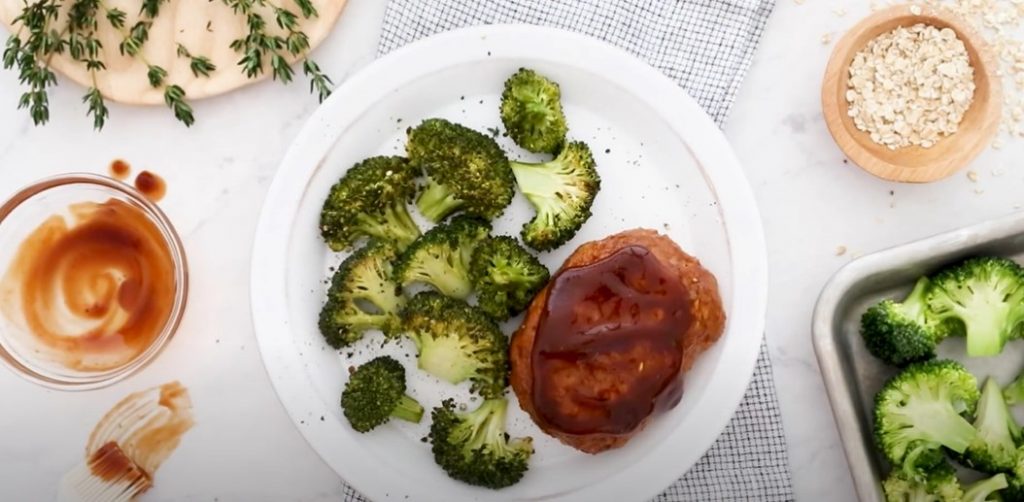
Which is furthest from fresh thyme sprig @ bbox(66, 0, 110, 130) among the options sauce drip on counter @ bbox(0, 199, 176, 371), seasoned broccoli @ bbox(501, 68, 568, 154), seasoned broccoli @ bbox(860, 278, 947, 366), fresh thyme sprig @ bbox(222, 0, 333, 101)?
seasoned broccoli @ bbox(860, 278, 947, 366)

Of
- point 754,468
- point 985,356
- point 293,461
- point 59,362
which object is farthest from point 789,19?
point 59,362

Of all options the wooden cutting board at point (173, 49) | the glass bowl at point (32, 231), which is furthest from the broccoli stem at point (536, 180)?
the glass bowl at point (32, 231)

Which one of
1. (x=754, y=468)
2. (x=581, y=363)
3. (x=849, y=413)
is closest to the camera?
(x=581, y=363)

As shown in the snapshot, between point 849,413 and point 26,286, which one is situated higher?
point 849,413

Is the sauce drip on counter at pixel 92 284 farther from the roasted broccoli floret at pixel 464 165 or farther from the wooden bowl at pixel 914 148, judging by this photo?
the wooden bowl at pixel 914 148

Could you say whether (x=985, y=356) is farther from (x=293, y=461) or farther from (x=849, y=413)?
(x=293, y=461)

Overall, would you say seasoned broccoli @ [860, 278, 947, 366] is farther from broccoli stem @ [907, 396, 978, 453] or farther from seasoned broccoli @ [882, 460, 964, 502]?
seasoned broccoli @ [882, 460, 964, 502]

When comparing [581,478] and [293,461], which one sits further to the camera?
[293,461]
